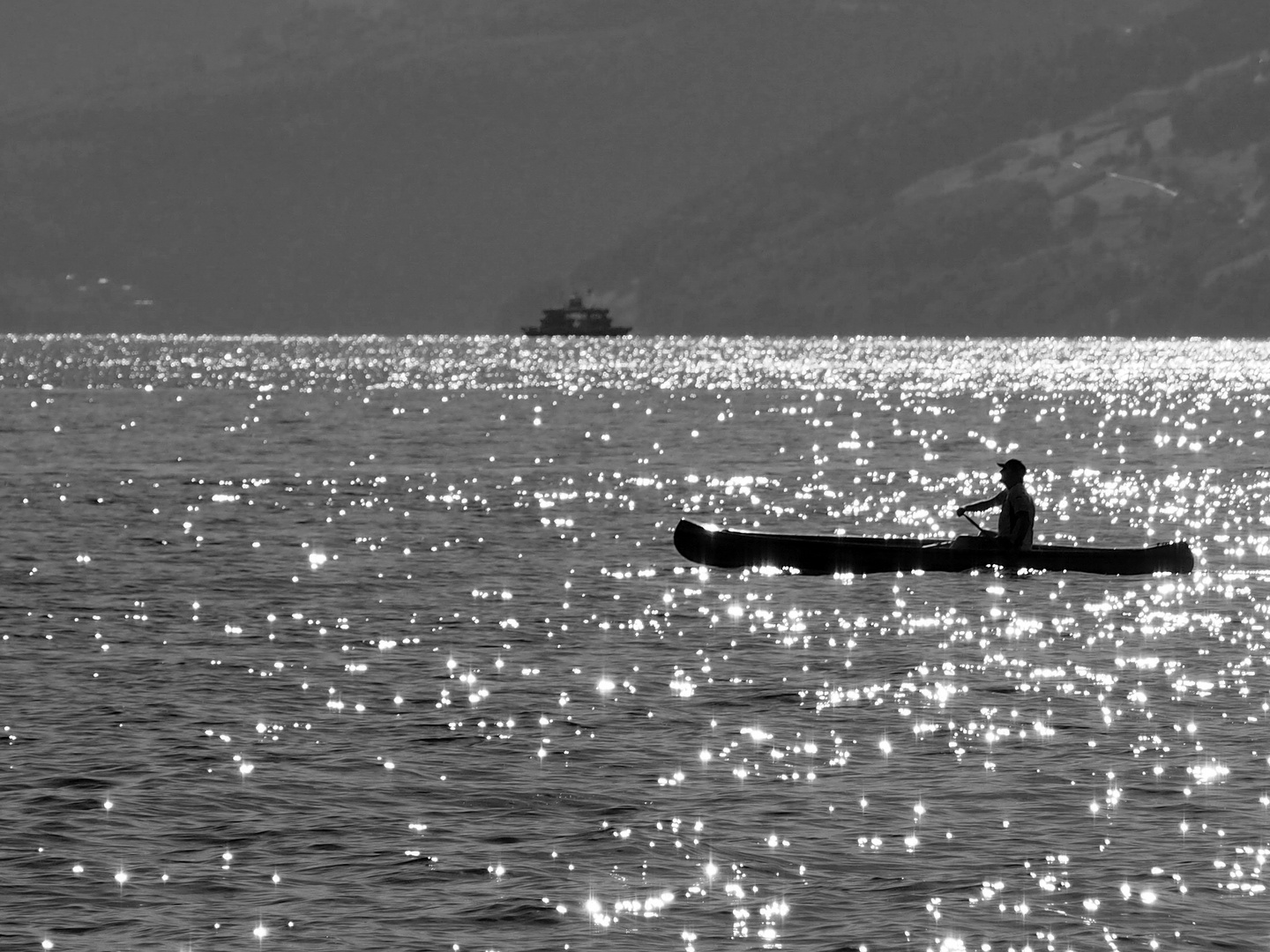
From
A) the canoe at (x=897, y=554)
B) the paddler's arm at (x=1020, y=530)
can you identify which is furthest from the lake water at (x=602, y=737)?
the paddler's arm at (x=1020, y=530)

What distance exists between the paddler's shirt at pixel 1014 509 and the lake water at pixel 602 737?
116cm

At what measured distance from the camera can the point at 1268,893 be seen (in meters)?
20.9

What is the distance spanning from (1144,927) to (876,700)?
10.5m

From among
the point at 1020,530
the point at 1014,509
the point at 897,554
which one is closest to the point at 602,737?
the point at 1014,509

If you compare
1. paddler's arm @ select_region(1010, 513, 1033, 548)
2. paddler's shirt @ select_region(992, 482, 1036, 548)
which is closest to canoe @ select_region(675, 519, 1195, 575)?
paddler's arm @ select_region(1010, 513, 1033, 548)

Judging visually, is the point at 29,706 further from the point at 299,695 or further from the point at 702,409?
the point at 702,409

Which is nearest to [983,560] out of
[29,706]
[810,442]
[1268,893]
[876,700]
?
[876,700]

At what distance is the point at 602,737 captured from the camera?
27.9m

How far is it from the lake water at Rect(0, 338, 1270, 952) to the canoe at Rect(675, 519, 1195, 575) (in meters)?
0.43

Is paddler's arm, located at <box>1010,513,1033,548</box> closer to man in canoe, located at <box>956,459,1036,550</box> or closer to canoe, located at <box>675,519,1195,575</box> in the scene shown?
man in canoe, located at <box>956,459,1036,550</box>

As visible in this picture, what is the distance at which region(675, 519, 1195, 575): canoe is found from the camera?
4441 centimetres

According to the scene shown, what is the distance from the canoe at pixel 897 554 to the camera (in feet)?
146

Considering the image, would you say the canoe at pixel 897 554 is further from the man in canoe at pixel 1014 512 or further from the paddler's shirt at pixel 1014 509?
the paddler's shirt at pixel 1014 509

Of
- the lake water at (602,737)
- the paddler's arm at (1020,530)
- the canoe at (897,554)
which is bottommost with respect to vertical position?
the lake water at (602,737)
